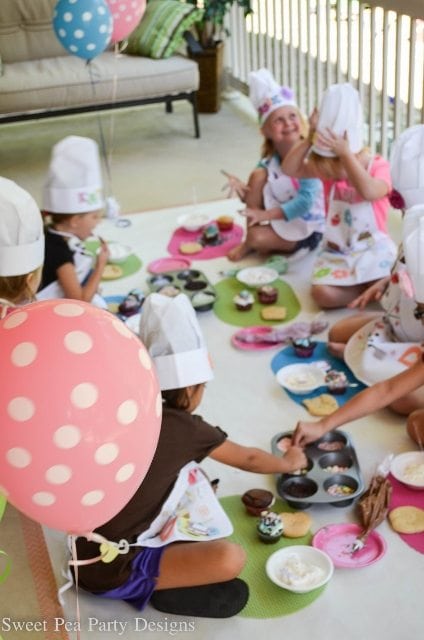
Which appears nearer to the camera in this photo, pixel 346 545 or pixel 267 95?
pixel 346 545

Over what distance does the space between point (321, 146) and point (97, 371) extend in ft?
7.10

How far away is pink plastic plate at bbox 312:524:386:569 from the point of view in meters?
2.25

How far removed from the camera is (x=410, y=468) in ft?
8.23

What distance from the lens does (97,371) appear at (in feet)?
4.70

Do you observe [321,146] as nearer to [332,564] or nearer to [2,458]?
[332,564]

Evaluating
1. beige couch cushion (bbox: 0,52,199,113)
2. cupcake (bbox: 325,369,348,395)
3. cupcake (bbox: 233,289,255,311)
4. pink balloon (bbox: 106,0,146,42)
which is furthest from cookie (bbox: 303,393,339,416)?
beige couch cushion (bbox: 0,52,199,113)

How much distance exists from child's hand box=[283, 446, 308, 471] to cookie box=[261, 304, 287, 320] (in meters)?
1.05

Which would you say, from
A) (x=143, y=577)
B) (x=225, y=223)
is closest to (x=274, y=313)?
(x=225, y=223)

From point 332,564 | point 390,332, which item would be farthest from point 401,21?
point 332,564

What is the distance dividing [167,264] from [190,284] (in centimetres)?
33

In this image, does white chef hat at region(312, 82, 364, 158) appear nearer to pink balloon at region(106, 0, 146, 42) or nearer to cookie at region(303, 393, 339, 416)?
cookie at region(303, 393, 339, 416)

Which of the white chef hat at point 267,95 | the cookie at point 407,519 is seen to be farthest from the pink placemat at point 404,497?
the white chef hat at point 267,95

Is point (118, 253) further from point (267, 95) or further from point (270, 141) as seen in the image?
point (267, 95)

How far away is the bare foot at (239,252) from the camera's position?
3992 millimetres
